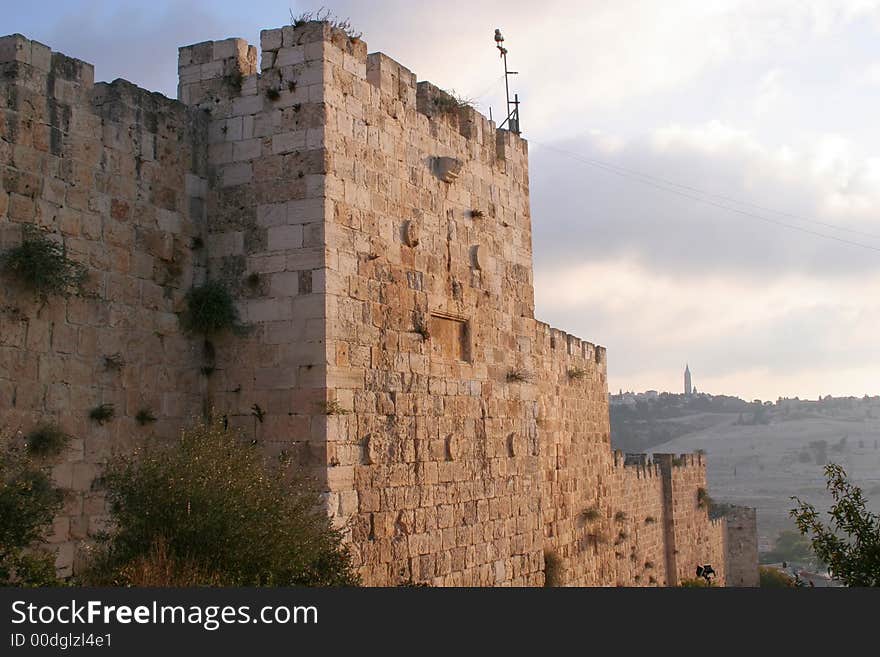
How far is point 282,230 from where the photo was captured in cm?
839

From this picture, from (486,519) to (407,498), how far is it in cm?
158

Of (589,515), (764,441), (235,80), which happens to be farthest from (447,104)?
(764,441)

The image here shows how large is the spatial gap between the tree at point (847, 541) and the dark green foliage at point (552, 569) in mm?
7019

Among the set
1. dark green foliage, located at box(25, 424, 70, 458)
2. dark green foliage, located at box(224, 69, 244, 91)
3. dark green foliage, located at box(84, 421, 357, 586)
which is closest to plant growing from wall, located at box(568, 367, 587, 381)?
dark green foliage, located at box(224, 69, 244, 91)

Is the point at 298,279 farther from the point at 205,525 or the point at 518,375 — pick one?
the point at 518,375

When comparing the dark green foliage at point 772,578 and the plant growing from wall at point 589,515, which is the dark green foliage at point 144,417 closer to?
the plant growing from wall at point 589,515

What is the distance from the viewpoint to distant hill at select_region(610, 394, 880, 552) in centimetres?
8725

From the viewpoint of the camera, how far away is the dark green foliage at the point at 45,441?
271 inches

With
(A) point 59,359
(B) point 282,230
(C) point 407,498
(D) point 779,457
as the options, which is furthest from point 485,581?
(D) point 779,457

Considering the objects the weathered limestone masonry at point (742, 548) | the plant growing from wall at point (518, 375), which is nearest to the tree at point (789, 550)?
the weathered limestone masonry at point (742, 548)

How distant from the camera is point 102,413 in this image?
7.41 meters

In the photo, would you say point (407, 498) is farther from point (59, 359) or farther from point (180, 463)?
point (59, 359)

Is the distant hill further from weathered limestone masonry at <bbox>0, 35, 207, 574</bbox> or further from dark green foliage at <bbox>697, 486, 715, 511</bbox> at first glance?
weathered limestone masonry at <bbox>0, 35, 207, 574</bbox>

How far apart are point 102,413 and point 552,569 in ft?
27.9
